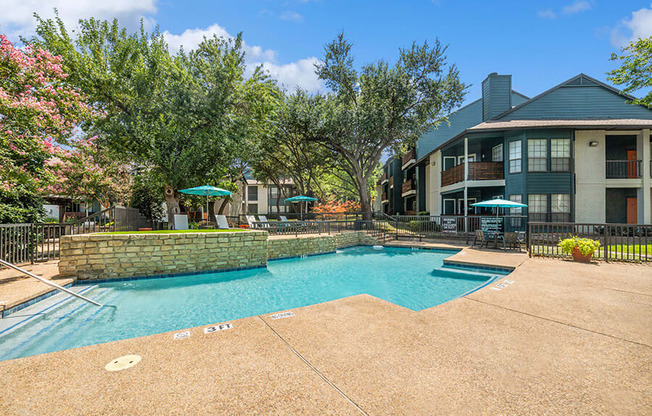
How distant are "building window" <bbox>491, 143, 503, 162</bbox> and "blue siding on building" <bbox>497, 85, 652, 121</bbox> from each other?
6.91 ft

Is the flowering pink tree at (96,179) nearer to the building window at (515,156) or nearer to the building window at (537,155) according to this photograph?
the building window at (515,156)

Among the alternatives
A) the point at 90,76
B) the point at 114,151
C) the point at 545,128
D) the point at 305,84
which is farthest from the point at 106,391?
the point at 305,84

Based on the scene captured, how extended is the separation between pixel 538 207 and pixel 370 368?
1682 centimetres

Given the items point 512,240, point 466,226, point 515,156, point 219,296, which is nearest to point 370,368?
point 219,296

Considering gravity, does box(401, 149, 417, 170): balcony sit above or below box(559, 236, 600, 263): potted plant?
above

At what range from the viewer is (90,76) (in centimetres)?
1350

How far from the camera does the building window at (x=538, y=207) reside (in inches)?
568

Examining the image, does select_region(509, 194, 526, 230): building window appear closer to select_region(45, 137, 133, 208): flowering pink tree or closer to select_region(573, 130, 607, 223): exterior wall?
select_region(573, 130, 607, 223): exterior wall

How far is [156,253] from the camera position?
764 centimetres

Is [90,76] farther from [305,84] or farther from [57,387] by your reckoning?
→ [57,387]

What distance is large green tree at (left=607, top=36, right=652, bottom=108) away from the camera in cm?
1395

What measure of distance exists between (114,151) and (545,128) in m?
23.8

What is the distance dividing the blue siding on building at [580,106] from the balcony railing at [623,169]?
3.17m

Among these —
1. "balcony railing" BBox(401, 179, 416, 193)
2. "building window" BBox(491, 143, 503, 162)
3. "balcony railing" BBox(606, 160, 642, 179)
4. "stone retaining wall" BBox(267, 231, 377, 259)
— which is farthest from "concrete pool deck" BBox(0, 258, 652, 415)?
"balcony railing" BBox(401, 179, 416, 193)
